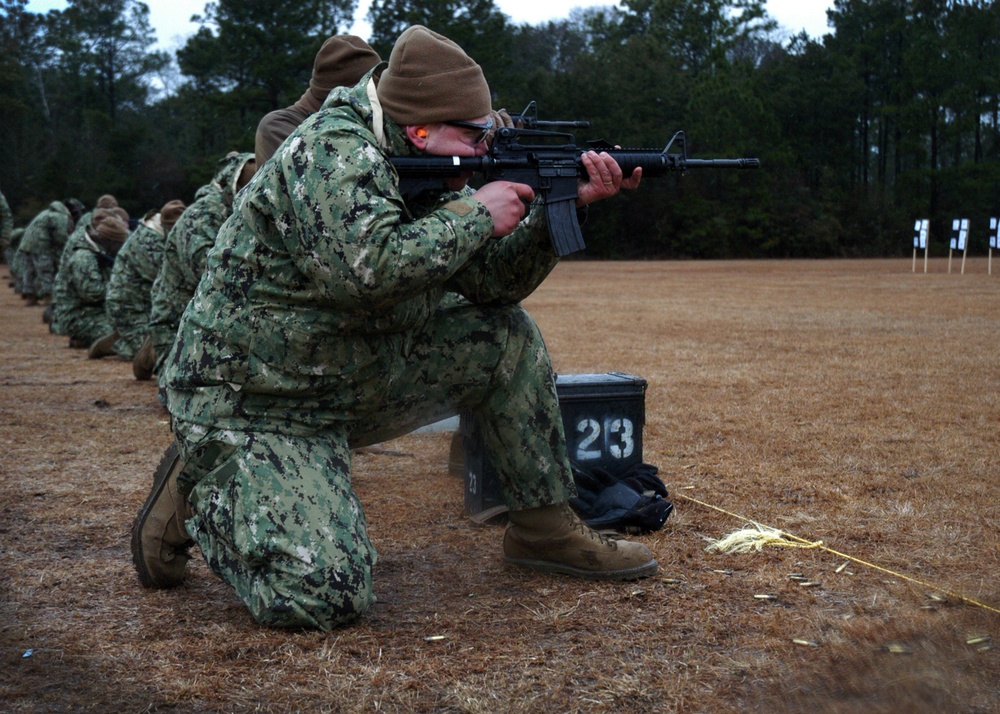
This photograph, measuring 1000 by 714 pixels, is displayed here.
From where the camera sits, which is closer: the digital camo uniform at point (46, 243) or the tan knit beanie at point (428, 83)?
the tan knit beanie at point (428, 83)

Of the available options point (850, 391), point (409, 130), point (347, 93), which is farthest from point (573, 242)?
point (850, 391)

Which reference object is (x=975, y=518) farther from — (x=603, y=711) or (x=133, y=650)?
(x=133, y=650)

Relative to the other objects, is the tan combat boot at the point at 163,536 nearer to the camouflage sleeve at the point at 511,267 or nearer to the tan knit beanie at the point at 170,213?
the camouflage sleeve at the point at 511,267

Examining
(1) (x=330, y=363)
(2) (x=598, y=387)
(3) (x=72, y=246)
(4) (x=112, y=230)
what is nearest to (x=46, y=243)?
(3) (x=72, y=246)

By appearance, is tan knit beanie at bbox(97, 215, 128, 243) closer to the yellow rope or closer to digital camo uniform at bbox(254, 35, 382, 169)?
digital camo uniform at bbox(254, 35, 382, 169)

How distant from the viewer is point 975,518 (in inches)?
176

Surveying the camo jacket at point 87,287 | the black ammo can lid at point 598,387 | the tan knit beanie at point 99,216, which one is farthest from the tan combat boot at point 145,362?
the black ammo can lid at point 598,387

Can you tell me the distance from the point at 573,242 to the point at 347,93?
2.94 feet

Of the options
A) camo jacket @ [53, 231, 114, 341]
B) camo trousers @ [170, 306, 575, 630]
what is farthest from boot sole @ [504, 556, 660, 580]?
camo jacket @ [53, 231, 114, 341]

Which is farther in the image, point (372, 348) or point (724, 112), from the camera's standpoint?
point (724, 112)

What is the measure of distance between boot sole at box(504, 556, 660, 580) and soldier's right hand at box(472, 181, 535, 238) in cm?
118

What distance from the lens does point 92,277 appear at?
485 inches

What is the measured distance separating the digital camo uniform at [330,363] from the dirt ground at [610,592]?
0.87ft

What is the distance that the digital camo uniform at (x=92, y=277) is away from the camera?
40.4 feet
